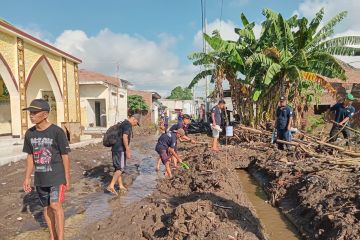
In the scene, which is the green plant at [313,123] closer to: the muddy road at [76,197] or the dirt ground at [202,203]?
the dirt ground at [202,203]

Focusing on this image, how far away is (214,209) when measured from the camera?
4.44 meters

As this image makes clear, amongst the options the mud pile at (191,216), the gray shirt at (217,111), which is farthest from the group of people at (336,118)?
the mud pile at (191,216)

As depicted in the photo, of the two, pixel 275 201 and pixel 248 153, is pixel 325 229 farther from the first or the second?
pixel 248 153

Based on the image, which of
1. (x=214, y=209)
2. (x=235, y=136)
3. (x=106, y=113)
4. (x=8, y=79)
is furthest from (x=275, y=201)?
(x=106, y=113)

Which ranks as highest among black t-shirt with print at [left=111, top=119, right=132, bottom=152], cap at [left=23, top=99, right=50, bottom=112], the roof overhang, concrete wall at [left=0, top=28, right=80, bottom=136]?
the roof overhang

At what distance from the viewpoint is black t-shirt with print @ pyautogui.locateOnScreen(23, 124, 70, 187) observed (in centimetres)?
395

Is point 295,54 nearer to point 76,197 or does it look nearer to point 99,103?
point 76,197

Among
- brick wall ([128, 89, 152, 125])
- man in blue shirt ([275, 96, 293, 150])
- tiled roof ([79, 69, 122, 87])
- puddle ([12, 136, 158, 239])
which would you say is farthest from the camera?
brick wall ([128, 89, 152, 125])

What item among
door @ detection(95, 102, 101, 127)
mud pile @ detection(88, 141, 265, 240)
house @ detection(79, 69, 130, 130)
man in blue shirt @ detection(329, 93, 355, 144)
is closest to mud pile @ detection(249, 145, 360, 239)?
mud pile @ detection(88, 141, 265, 240)

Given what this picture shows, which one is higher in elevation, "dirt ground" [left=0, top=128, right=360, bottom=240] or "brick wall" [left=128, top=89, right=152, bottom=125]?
"brick wall" [left=128, top=89, right=152, bottom=125]

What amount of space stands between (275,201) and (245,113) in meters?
9.87

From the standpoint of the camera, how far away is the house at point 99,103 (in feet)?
88.7

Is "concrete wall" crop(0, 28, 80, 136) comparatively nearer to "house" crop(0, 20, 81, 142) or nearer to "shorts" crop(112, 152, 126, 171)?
"house" crop(0, 20, 81, 142)

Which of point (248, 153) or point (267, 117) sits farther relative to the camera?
point (267, 117)
